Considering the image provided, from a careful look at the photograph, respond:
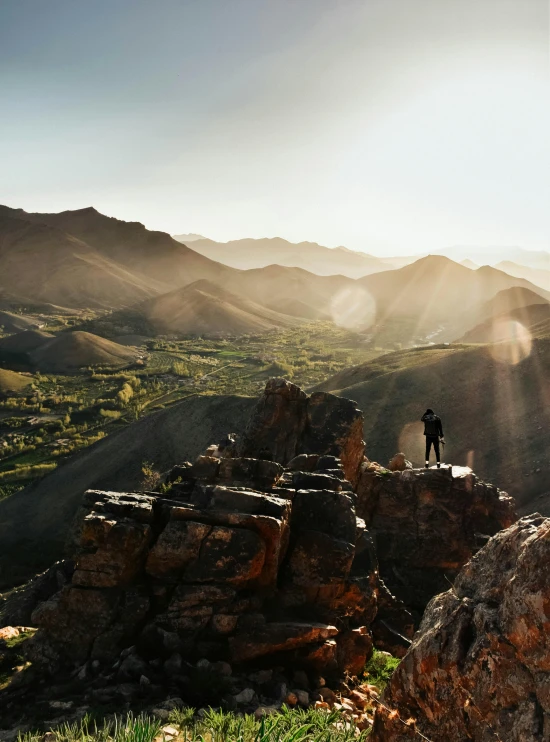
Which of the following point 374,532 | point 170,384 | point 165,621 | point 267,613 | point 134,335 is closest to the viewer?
point 165,621

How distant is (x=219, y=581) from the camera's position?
1296 cm

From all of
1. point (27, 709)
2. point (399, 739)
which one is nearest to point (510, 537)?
point (399, 739)

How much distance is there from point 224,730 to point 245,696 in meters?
1.84

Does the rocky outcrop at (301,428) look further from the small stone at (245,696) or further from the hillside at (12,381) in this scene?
the hillside at (12,381)

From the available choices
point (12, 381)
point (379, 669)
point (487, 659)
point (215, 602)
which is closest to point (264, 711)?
point (215, 602)

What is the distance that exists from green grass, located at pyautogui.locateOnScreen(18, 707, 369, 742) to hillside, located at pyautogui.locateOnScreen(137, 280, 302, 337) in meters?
155

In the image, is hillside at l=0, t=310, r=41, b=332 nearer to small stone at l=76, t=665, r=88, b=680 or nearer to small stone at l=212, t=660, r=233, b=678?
small stone at l=76, t=665, r=88, b=680

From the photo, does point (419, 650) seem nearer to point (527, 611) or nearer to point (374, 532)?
point (527, 611)

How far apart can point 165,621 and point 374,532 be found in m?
11.5

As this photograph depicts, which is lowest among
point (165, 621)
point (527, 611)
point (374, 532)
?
point (374, 532)

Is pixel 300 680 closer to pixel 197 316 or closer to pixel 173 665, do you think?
pixel 173 665

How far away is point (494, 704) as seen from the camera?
662 cm

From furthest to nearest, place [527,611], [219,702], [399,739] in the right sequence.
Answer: [219,702]
[399,739]
[527,611]

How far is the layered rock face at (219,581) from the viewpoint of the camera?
12.4m
